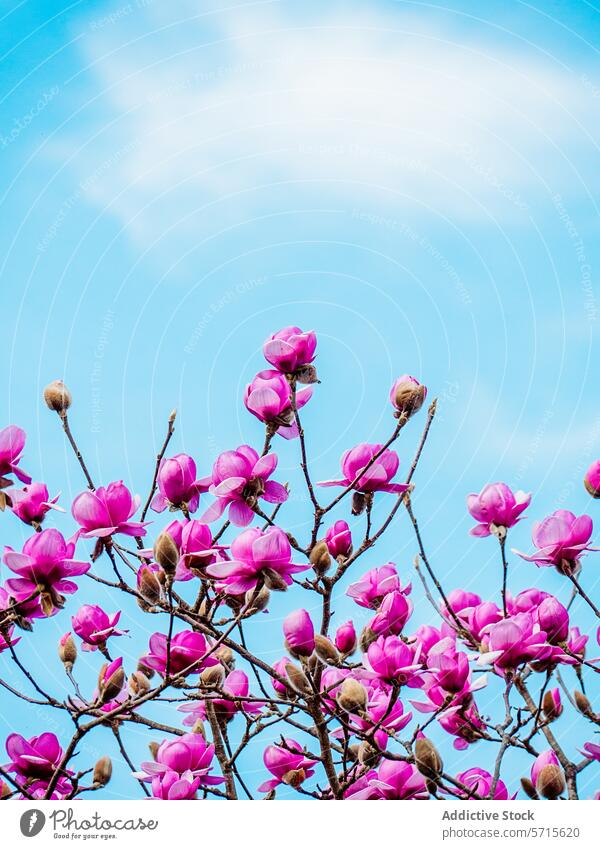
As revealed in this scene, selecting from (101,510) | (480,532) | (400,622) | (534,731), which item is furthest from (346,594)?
(101,510)

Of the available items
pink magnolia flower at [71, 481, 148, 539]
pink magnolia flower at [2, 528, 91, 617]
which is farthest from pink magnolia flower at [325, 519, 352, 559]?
pink magnolia flower at [2, 528, 91, 617]

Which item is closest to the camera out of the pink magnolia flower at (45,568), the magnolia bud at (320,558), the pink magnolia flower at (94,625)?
the pink magnolia flower at (45,568)

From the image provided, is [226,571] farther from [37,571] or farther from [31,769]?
[31,769]

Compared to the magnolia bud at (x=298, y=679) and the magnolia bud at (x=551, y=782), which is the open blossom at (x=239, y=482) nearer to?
the magnolia bud at (x=298, y=679)

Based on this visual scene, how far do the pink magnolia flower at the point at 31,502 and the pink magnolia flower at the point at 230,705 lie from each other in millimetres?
565

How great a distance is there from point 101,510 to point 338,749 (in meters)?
0.83

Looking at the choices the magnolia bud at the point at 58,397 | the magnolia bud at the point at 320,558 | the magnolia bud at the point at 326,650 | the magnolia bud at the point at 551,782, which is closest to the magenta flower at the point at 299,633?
the magnolia bud at the point at 326,650

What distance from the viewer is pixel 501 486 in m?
2.05

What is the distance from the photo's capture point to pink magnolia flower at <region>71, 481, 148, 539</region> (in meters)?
1.81

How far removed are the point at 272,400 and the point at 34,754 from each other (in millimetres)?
964

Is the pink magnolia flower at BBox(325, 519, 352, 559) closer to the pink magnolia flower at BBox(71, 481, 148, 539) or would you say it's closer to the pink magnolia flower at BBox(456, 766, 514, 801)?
A: the pink magnolia flower at BBox(71, 481, 148, 539)

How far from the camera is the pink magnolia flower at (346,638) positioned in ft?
6.32

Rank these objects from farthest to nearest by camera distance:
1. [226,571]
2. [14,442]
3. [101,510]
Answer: [14,442] < [101,510] < [226,571]

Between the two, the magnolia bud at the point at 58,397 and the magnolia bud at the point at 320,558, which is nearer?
the magnolia bud at the point at 320,558
